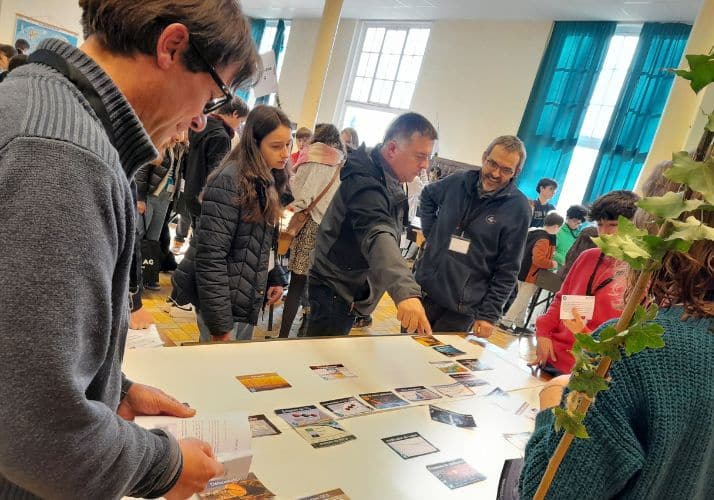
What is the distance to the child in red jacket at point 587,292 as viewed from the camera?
2148mm

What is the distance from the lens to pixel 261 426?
1.30 metres

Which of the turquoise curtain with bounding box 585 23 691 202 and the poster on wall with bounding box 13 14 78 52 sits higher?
the turquoise curtain with bounding box 585 23 691 202

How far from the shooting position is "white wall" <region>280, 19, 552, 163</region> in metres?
8.97

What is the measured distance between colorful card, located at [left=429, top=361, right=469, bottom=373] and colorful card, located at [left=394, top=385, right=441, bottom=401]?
24cm

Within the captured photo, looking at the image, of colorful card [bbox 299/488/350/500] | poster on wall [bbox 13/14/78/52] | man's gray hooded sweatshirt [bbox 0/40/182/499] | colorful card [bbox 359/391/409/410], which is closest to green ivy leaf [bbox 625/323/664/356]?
man's gray hooded sweatshirt [bbox 0/40/182/499]

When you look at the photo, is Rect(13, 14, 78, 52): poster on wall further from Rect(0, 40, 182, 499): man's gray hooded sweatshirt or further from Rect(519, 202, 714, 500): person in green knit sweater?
Rect(519, 202, 714, 500): person in green knit sweater

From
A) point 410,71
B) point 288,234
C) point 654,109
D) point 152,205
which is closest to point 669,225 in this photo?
point 288,234

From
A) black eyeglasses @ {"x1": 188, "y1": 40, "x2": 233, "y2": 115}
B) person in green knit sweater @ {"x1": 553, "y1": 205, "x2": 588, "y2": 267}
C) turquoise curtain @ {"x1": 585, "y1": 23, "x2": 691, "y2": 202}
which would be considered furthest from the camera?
turquoise curtain @ {"x1": 585, "y1": 23, "x2": 691, "y2": 202}

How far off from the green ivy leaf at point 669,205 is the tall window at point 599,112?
27.8ft

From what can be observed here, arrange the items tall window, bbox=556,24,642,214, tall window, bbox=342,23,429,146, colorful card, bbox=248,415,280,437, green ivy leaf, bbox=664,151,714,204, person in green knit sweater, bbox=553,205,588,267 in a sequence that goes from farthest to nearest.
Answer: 1. tall window, bbox=342,23,429,146
2. tall window, bbox=556,24,642,214
3. person in green knit sweater, bbox=553,205,588,267
4. colorful card, bbox=248,415,280,437
5. green ivy leaf, bbox=664,151,714,204

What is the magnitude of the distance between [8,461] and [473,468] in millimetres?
1112

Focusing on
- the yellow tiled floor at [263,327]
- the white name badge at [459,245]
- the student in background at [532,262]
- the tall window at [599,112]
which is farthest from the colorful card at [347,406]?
the tall window at [599,112]

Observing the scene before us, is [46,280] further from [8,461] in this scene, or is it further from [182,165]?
[182,165]

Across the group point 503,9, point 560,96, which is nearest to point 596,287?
point 560,96
